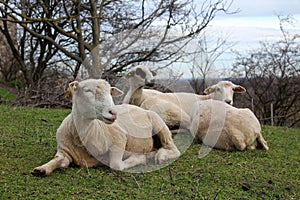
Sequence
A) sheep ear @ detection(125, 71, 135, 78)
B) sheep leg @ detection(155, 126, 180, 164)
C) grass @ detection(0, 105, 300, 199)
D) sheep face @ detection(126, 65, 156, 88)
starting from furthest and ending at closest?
sheep ear @ detection(125, 71, 135, 78) → sheep face @ detection(126, 65, 156, 88) → sheep leg @ detection(155, 126, 180, 164) → grass @ detection(0, 105, 300, 199)

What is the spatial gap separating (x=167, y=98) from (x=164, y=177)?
2.62m

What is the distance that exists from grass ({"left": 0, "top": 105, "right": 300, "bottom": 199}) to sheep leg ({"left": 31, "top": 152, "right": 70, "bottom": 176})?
6cm

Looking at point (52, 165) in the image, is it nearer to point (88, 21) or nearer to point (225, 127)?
point (225, 127)

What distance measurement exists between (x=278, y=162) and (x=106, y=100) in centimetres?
243

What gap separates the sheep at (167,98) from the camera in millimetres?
6262

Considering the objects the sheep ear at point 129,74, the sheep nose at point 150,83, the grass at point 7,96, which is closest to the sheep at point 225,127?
the sheep nose at point 150,83

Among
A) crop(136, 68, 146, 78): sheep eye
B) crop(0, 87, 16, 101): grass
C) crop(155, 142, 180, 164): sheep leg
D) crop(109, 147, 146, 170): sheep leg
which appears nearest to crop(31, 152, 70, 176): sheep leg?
crop(109, 147, 146, 170): sheep leg

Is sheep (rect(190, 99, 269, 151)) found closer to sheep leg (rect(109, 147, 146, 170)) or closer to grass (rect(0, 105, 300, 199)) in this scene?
grass (rect(0, 105, 300, 199))

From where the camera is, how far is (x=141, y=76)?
6.20 m

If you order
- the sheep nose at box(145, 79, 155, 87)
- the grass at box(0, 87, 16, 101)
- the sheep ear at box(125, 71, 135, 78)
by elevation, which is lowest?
the grass at box(0, 87, 16, 101)

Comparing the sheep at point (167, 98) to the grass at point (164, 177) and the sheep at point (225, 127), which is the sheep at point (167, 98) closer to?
the sheep at point (225, 127)

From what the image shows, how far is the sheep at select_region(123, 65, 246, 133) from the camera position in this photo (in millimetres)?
6262

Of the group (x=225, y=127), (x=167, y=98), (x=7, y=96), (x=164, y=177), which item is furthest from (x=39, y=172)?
(x=7, y=96)

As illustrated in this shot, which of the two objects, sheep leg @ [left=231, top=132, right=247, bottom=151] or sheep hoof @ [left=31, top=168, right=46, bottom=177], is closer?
sheep hoof @ [left=31, top=168, right=46, bottom=177]
